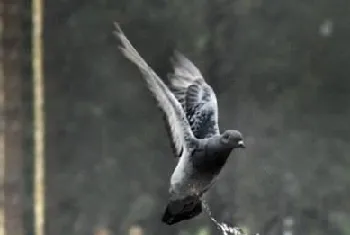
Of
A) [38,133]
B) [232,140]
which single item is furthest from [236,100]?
[232,140]

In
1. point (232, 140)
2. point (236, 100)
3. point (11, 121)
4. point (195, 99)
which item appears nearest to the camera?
point (232, 140)

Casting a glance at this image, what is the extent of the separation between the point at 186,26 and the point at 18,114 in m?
0.37

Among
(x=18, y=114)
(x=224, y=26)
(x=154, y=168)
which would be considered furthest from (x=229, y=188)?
(x=18, y=114)

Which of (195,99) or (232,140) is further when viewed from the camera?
(195,99)

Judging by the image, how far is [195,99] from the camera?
691 millimetres

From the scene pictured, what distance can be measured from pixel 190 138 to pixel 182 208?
7 cm

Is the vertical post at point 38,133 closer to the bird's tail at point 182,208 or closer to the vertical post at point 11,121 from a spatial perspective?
the vertical post at point 11,121

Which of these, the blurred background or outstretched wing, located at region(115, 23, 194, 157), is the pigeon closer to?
outstretched wing, located at region(115, 23, 194, 157)

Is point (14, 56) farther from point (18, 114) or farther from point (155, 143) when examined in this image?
point (155, 143)

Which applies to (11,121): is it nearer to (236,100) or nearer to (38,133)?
(38,133)

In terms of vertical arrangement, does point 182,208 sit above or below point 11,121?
above

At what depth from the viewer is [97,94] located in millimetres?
1207

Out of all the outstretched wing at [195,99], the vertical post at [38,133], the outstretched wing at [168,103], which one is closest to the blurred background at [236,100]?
the vertical post at [38,133]

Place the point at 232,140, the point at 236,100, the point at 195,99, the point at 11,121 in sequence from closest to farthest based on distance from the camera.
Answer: the point at 232,140 → the point at 195,99 → the point at 236,100 → the point at 11,121
